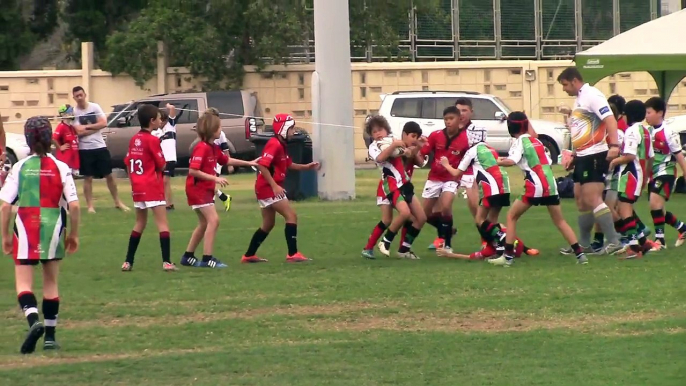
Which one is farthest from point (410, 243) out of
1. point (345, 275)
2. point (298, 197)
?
point (298, 197)

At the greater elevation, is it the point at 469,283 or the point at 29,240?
the point at 29,240

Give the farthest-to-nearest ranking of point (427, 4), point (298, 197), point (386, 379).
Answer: point (427, 4)
point (298, 197)
point (386, 379)

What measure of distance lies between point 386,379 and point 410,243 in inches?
244

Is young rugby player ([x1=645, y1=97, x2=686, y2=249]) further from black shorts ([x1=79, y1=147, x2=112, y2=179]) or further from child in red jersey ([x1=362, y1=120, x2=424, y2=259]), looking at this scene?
black shorts ([x1=79, y1=147, x2=112, y2=179])

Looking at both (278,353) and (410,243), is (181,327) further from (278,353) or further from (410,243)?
(410,243)

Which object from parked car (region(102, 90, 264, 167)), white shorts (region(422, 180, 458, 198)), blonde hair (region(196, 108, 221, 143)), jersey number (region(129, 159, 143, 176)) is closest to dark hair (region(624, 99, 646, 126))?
white shorts (region(422, 180, 458, 198))

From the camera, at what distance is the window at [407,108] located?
1243 inches

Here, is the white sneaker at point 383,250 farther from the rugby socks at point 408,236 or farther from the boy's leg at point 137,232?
the boy's leg at point 137,232

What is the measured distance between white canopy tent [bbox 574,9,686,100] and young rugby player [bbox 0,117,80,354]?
579 inches

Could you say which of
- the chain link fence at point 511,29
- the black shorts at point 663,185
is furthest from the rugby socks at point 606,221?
the chain link fence at point 511,29

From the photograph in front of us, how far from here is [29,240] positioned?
349 inches

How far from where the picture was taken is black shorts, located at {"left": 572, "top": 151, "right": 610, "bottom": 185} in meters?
13.2

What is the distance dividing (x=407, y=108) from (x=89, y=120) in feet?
45.4

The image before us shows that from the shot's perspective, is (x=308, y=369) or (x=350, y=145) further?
(x=350, y=145)
